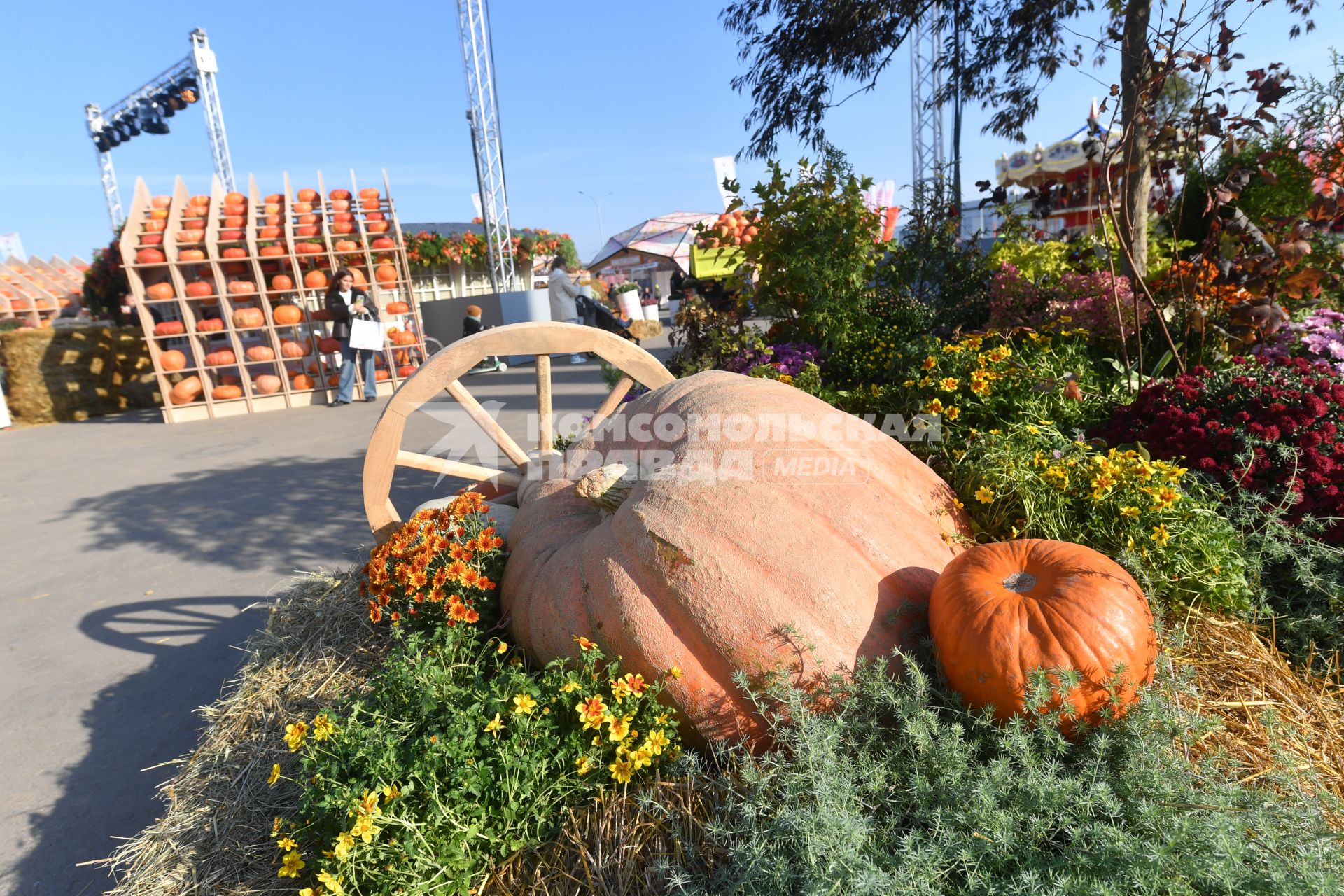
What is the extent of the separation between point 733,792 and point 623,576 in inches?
23.1

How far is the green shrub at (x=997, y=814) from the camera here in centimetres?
Result: 125

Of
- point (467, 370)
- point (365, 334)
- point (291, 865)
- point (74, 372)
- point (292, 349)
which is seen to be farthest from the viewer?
point (74, 372)

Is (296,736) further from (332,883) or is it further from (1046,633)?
(1046,633)

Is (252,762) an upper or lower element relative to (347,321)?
lower

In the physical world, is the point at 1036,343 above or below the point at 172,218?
below

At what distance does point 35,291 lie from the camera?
20.6 meters

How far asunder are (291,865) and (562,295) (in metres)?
12.4

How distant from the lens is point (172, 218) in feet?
29.9

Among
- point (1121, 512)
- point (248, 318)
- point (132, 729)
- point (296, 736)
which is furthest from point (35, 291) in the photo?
point (1121, 512)

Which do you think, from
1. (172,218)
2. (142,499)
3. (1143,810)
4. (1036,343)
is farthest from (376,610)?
(172,218)

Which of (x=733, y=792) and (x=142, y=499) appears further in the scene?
(x=142, y=499)

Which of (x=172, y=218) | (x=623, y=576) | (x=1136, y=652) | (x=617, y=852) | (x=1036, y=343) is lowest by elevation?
(x=617, y=852)

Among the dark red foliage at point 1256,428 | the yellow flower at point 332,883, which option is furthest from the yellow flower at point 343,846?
the dark red foliage at point 1256,428

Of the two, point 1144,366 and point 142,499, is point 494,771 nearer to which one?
point 1144,366
